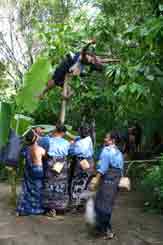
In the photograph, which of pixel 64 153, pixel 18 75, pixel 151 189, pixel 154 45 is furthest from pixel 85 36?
pixel 18 75

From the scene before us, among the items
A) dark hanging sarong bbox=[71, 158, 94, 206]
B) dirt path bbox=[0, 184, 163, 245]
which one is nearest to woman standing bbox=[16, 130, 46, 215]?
dirt path bbox=[0, 184, 163, 245]

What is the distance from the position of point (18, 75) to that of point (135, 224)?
1314 cm

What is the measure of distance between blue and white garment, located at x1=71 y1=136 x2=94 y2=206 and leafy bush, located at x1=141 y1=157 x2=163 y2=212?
97cm

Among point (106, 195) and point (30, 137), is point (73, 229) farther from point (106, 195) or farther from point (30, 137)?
point (30, 137)

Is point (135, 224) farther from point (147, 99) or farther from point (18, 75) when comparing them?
point (18, 75)

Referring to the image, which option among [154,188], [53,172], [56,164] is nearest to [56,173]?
[53,172]

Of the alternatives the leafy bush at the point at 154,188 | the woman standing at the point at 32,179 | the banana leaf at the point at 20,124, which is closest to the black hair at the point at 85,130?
the leafy bush at the point at 154,188

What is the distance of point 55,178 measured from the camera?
22.4 feet

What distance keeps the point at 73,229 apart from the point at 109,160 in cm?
120

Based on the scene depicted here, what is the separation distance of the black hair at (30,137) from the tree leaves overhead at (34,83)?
374 millimetres

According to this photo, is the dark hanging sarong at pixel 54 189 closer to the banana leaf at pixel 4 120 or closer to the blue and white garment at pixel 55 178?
the blue and white garment at pixel 55 178

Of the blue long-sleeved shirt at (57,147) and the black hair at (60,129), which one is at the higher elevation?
the black hair at (60,129)

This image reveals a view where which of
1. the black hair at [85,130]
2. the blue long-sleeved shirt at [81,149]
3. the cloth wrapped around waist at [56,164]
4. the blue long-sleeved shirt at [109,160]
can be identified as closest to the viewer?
the blue long-sleeved shirt at [109,160]

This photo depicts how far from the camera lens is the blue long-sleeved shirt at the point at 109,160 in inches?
215
